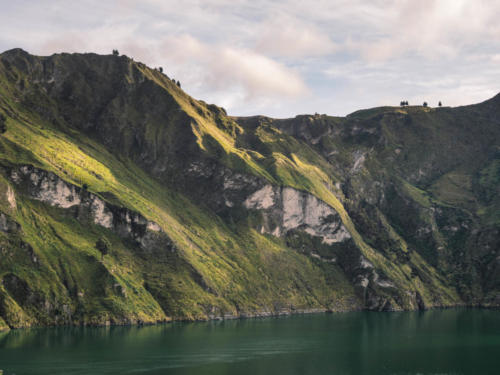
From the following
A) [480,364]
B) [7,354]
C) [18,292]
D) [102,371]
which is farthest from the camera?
[18,292]

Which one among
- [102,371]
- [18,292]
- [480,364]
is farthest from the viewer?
[18,292]

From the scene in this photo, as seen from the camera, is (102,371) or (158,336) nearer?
(102,371)

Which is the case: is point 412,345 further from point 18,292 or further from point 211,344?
point 18,292

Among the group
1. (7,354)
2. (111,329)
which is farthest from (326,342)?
(7,354)

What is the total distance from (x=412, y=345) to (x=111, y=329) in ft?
307

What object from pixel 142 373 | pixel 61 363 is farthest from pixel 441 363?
pixel 61 363

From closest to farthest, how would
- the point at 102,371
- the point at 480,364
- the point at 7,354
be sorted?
the point at 102,371 → the point at 7,354 → the point at 480,364

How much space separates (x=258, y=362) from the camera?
5994 inches

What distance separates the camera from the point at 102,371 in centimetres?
13300

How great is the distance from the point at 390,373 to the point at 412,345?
47877 millimetres

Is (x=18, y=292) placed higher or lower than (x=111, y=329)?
higher

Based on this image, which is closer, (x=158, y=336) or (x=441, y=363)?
(x=441, y=363)

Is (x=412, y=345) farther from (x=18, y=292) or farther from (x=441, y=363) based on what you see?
(x=18, y=292)

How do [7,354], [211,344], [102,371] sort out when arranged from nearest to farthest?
1. [102,371]
2. [7,354]
3. [211,344]
